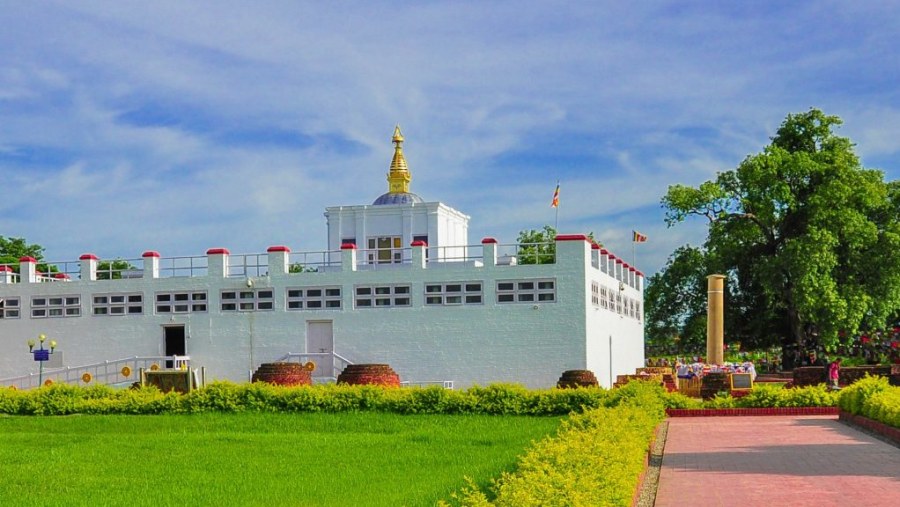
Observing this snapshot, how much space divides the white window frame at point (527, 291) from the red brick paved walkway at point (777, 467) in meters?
11.5

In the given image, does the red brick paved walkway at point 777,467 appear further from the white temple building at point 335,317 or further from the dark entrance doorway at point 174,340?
the dark entrance doorway at point 174,340

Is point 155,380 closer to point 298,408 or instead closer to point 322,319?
point 322,319

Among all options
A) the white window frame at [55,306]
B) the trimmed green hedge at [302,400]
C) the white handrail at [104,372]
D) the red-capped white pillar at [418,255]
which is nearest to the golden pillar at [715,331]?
the red-capped white pillar at [418,255]

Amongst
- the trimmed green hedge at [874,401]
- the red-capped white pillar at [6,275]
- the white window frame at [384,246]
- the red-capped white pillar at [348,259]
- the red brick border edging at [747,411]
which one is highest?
the white window frame at [384,246]

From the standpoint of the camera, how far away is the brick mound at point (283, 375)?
29.6m

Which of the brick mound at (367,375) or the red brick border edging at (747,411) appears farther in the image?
the brick mound at (367,375)

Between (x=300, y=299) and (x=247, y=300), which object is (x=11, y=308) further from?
(x=300, y=299)

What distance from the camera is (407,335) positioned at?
108 feet

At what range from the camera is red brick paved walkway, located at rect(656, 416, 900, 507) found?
38.5 feet

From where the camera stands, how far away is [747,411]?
23.8m

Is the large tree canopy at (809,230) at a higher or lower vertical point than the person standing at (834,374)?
higher

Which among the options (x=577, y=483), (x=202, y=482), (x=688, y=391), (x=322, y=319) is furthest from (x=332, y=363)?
(x=577, y=483)

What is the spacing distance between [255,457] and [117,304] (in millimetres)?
20855

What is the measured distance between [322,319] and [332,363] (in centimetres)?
135
